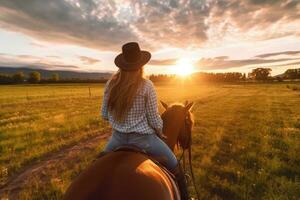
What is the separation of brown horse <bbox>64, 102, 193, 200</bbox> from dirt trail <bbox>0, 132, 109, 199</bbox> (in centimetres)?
467

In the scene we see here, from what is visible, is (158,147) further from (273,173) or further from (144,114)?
(273,173)

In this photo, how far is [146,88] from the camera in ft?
12.4

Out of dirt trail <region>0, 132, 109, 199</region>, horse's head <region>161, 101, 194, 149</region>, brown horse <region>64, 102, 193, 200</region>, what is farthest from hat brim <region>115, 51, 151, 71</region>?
dirt trail <region>0, 132, 109, 199</region>

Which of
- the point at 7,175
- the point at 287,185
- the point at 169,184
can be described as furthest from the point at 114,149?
the point at 7,175

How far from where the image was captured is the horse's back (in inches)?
109

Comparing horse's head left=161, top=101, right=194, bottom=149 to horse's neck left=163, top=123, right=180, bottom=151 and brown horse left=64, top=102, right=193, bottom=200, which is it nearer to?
horse's neck left=163, top=123, right=180, bottom=151

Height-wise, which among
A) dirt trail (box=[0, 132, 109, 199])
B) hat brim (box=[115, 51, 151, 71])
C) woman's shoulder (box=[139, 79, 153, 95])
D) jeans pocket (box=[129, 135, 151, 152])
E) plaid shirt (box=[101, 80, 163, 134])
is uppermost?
hat brim (box=[115, 51, 151, 71])

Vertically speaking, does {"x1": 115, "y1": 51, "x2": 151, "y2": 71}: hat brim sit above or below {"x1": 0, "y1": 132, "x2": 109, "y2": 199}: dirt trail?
above

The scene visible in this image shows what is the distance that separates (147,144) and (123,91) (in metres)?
0.83

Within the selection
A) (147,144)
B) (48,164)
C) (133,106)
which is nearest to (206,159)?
(48,164)

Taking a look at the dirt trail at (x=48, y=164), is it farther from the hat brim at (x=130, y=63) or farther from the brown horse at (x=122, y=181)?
the hat brim at (x=130, y=63)

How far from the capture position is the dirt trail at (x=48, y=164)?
23.1 feet

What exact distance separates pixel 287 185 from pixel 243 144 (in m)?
4.26

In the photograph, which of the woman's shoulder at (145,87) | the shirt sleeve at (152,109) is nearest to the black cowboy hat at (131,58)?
the woman's shoulder at (145,87)
